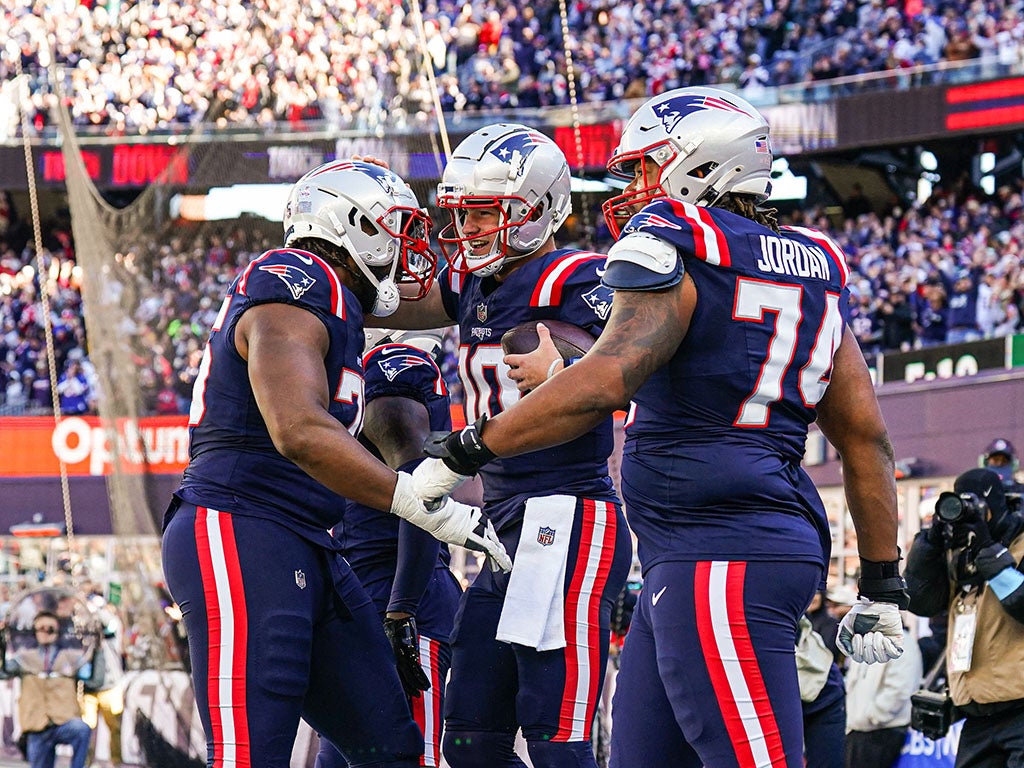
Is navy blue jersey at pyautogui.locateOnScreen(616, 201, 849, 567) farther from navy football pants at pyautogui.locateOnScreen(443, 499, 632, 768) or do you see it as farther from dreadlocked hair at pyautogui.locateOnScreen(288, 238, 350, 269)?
dreadlocked hair at pyautogui.locateOnScreen(288, 238, 350, 269)

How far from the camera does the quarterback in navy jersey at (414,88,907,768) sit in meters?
3.30

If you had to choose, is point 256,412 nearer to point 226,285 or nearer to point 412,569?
point 412,569

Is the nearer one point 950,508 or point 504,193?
point 504,193

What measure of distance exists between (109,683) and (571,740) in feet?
18.2

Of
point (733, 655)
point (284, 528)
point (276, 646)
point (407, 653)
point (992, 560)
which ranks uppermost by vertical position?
point (284, 528)

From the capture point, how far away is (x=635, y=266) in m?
3.29

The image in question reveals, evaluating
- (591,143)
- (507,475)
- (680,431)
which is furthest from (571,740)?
(591,143)

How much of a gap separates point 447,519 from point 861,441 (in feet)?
3.26

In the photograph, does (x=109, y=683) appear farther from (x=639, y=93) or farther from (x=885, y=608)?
(x=639, y=93)

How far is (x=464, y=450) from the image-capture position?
3.37m

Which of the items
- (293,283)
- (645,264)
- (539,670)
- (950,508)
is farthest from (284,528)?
(950,508)

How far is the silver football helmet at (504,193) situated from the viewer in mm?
4508

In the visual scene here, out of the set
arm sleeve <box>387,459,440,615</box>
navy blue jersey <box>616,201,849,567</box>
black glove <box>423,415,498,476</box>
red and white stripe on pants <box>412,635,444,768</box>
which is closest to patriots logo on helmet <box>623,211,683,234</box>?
navy blue jersey <box>616,201,849,567</box>

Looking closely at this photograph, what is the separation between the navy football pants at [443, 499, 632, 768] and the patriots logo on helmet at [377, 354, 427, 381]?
0.87 meters
